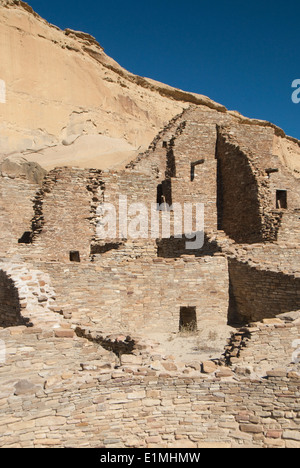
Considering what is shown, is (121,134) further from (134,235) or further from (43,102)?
(134,235)

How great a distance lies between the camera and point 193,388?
507 cm

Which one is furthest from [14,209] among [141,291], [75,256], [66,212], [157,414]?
[157,414]

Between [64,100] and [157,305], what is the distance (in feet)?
67.5

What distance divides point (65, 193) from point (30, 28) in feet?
61.9

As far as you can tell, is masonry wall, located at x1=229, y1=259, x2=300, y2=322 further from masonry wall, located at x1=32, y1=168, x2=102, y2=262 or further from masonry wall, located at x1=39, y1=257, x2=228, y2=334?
masonry wall, located at x1=32, y1=168, x2=102, y2=262

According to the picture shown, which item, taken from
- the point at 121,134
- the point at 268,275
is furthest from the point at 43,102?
the point at 268,275

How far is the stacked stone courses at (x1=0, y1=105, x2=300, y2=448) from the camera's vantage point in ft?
15.8

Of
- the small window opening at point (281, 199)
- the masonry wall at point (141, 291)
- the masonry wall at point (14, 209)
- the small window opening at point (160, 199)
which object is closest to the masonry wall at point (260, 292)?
the masonry wall at point (141, 291)

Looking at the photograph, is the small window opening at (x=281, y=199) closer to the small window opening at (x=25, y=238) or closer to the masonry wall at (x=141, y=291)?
the masonry wall at (x=141, y=291)

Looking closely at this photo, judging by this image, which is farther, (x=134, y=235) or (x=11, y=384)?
(x=134, y=235)

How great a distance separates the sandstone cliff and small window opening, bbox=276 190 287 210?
27.7 ft

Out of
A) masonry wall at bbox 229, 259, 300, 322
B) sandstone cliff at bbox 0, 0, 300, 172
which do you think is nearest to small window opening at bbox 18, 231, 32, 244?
sandstone cliff at bbox 0, 0, 300, 172

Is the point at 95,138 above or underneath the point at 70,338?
above

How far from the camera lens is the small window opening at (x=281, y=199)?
1600 cm
